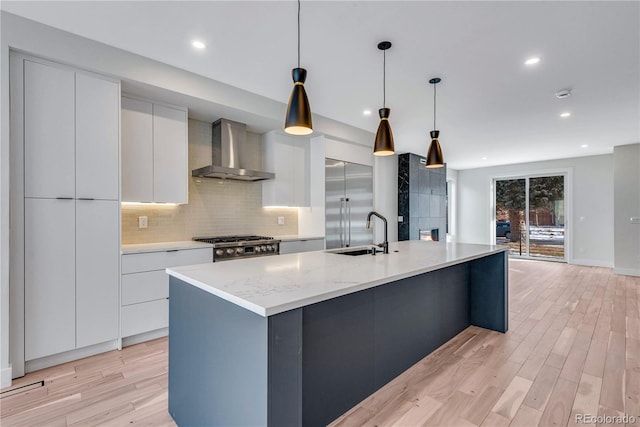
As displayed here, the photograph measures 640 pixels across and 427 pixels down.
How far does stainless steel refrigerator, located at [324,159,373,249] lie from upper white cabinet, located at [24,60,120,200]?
2.69m

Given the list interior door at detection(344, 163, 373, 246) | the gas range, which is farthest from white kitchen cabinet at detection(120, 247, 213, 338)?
interior door at detection(344, 163, 373, 246)

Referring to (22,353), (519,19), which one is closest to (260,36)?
(519,19)

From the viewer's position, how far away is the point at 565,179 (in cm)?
722

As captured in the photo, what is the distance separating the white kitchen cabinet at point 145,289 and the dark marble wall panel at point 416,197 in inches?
171

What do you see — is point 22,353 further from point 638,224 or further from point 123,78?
point 638,224

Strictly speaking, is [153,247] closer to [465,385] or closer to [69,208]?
[69,208]

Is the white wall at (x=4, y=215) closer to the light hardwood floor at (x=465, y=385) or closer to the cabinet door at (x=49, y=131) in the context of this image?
the cabinet door at (x=49, y=131)

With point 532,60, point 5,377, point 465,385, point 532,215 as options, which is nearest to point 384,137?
point 532,60

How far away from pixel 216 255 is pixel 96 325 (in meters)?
1.16

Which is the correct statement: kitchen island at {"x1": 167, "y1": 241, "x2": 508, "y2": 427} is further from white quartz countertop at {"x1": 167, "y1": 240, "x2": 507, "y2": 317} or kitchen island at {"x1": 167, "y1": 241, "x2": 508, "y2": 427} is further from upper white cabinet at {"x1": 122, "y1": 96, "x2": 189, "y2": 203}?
upper white cabinet at {"x1": 122, "y1": 96, "x2": 189, "y2": 203}

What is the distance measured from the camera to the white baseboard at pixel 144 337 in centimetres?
279

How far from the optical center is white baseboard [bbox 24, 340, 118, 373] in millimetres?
2326

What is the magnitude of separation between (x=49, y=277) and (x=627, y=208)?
341 inches

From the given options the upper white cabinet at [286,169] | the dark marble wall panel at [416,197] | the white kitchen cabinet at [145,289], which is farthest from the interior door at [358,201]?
the white kitchen cabinet at [145,289]
